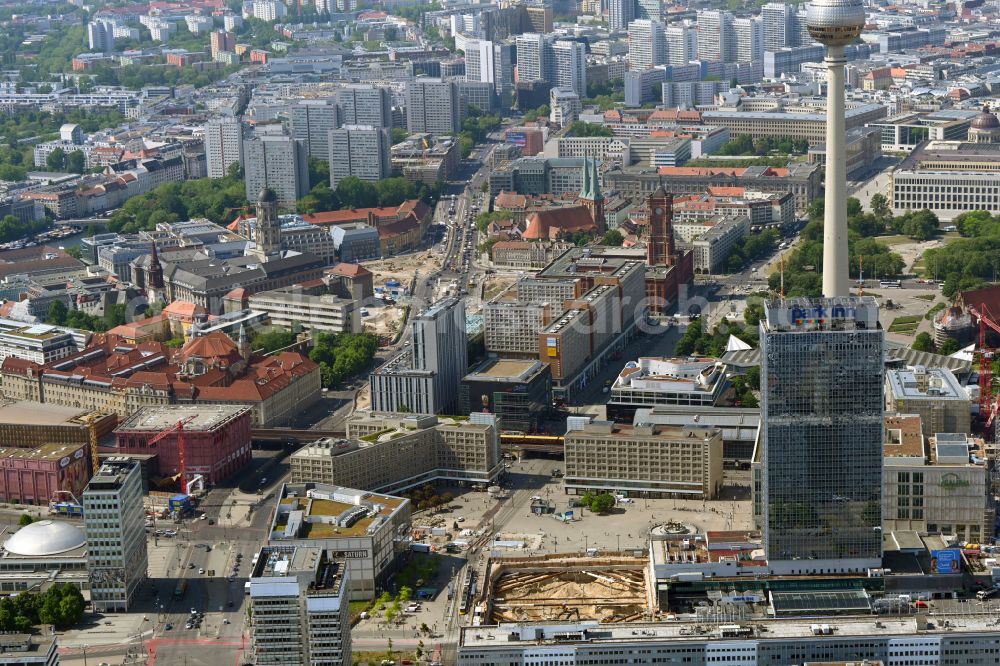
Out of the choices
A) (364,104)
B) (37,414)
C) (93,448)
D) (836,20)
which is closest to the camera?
(93,448)

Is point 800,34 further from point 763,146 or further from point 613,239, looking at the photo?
point 613,239

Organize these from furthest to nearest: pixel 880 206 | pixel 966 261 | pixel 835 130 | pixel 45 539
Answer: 1. pixel 880 206
2. pixel 966 261
3. pixel 835 130
4. pixel 45 539

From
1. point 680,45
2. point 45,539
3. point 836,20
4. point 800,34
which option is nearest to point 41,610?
point 45,539

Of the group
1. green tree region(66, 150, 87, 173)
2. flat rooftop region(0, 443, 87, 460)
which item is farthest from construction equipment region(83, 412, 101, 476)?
green tree region(66, 150, 87, 173)

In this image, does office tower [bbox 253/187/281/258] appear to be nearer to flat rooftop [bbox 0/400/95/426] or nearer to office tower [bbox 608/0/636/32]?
flat rooftop [bbox 0/400/95/426]

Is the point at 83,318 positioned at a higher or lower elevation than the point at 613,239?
lower

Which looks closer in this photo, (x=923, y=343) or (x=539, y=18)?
(x=923, y=343)

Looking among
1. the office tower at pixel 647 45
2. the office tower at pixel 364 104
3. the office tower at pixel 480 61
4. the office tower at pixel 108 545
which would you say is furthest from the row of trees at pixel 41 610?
the office tower at pixel 647 45

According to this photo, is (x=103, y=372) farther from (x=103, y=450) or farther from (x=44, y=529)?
(x=44, y=529)
